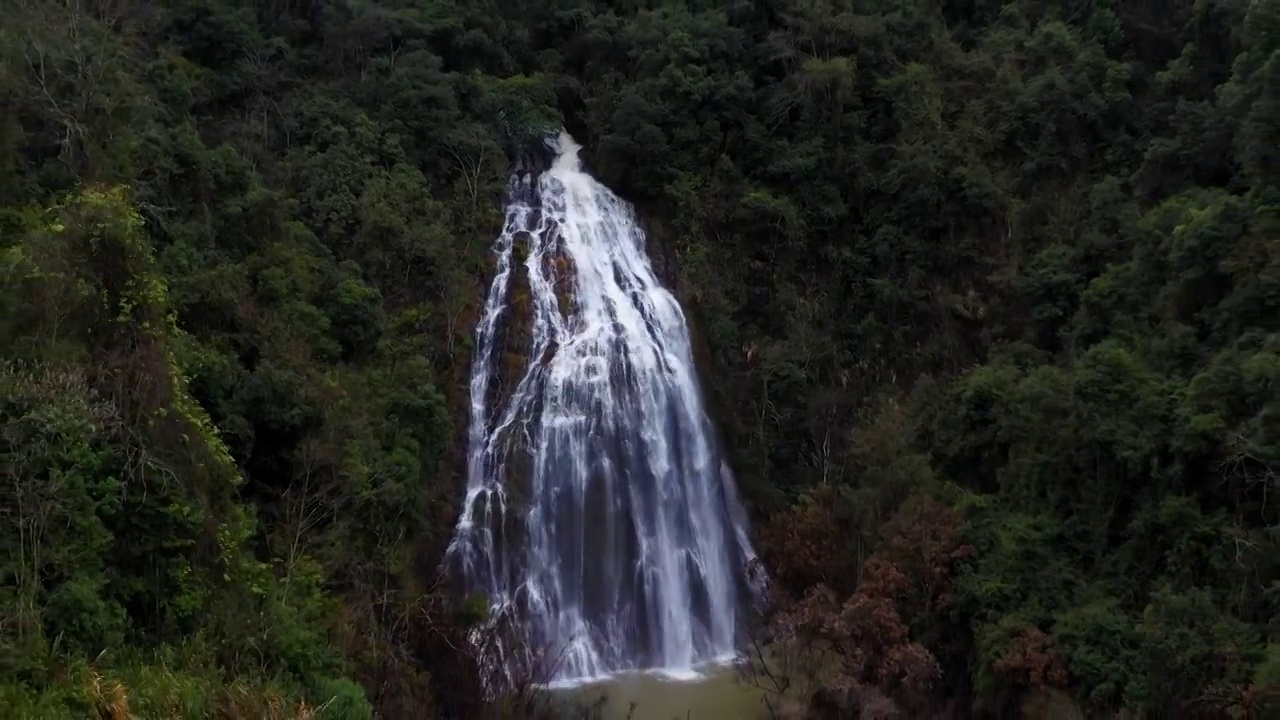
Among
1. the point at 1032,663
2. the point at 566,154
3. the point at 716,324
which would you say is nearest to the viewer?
the point at 1032,663

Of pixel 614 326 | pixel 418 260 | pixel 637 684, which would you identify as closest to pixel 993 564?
pixel 637 684

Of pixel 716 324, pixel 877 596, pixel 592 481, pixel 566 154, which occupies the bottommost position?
pixel 877 596

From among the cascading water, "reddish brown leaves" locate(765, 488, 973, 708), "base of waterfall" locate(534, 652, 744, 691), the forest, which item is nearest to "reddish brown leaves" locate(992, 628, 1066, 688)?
the forest

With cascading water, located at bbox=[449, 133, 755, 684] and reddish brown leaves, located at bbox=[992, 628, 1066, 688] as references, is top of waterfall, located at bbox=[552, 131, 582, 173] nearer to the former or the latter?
cascading water, located at bbox=[449, 133, 755, 684]

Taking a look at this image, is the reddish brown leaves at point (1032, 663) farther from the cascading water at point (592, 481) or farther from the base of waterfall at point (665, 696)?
the cascading water at point (592, 481)

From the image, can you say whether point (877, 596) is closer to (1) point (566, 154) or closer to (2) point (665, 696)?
(2) point (665, 696)

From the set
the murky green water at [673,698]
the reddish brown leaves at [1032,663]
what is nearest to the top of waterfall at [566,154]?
the murky green water at [673,698]

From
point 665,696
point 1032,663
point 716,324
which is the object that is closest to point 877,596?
point 1032,663
